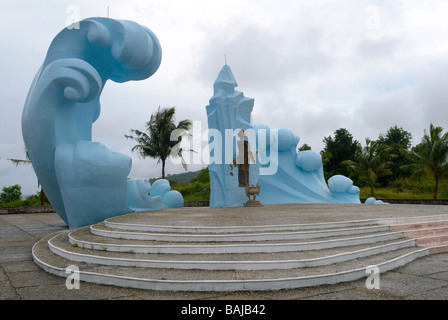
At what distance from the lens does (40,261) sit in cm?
500

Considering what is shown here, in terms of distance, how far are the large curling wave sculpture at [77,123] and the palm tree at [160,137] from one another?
527 inches

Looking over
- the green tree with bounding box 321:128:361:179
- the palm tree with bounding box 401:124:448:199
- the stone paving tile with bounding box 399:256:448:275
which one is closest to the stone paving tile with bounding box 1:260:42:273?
the stone paving tile with bounding box 399:256:448:275

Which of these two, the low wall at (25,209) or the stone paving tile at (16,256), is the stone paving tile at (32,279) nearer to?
the stone paving tile at (16,256)

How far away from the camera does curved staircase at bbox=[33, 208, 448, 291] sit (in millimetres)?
3896

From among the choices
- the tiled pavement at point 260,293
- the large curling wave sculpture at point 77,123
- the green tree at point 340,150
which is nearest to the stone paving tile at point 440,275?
the tiled pavement at point 260,293

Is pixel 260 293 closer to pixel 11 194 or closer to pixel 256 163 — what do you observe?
pixel 256 163

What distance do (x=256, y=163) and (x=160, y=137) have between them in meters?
10.7

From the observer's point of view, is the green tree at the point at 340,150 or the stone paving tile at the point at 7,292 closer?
the stone paving tile at the point at 7,292

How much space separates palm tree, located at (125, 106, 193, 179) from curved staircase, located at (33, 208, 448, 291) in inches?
650

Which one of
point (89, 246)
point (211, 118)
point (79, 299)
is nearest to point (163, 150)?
point (211, 118)

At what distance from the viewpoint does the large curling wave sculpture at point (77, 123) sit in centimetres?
823

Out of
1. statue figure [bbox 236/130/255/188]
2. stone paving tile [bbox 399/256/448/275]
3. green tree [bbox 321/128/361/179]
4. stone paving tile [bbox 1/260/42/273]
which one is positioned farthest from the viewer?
green tree [bbox 321/128/361/179]

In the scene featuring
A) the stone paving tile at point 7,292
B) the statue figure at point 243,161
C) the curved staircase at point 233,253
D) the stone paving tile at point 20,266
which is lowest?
the stone paving tile at point 20,266

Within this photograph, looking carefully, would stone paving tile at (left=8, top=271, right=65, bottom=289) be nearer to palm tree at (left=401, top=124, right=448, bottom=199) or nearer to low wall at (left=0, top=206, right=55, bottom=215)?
low wall at (left=0, top=206, right=55, bottom=215)
